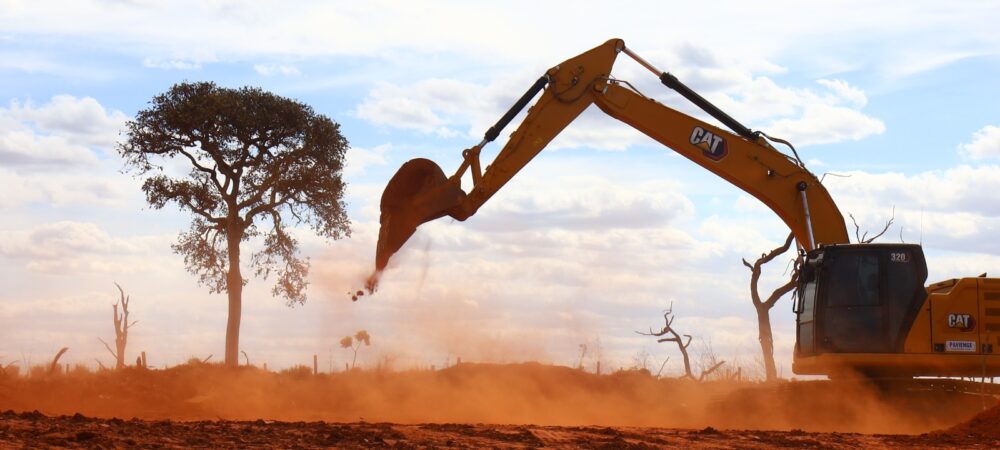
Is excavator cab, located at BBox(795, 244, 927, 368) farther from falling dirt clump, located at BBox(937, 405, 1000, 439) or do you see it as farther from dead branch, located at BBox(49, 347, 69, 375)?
dead branch, located at BBox(49, 347, 69, 375)

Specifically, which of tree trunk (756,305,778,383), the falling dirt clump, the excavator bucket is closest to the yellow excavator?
the excavator bucket

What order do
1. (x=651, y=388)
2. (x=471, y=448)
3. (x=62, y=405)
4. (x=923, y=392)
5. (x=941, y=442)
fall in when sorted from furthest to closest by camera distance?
1. (x=651, y=388)
2. (x=62, y=405)
3. (x=923, y=392)
4. (x=941, y=442)
5. (x=471, y=448)

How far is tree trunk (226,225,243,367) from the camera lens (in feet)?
112

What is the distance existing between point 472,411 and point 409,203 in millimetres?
7266

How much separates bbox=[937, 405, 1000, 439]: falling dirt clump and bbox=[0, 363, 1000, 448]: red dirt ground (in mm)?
29

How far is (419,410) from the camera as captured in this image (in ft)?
89.7

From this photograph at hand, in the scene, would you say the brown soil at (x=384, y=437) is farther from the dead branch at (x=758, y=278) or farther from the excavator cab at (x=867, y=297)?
the dead branch at (x=758, y=278)

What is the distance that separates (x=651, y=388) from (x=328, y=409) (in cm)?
785

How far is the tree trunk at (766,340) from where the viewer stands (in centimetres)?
3155

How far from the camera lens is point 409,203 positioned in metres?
19.6

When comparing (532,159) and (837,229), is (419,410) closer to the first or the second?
(532,159)

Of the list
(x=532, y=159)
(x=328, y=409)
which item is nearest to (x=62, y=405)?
(x=328, y=409)

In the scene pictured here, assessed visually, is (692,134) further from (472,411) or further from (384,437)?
(384,437)

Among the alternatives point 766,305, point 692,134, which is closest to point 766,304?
point 766,305
